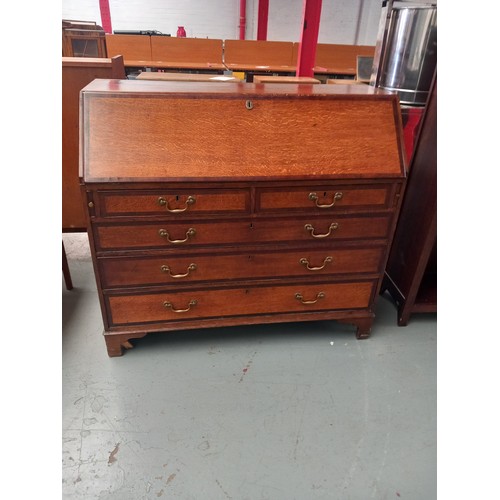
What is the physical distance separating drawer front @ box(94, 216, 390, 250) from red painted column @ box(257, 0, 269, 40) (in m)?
6.84

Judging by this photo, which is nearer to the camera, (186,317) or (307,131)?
(307,131)

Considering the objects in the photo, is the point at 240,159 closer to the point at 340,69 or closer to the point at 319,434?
the point at 319,434

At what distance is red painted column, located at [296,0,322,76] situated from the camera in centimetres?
351

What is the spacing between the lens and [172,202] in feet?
4.78

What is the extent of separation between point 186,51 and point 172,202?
5531 mm

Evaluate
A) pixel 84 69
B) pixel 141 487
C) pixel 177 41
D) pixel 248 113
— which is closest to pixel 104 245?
pixel 248 113

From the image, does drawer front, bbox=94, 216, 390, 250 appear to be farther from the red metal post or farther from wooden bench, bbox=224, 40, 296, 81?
the red metal post

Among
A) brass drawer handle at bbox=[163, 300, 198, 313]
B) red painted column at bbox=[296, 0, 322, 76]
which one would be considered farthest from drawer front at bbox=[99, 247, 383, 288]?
red painted column at bbox=[296, 0, 322, 76]

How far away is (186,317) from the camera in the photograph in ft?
5.80

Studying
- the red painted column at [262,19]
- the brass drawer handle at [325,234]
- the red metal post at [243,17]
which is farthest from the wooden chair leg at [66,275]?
the red metal post at [243,17]

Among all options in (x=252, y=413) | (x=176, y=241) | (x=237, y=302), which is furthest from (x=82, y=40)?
(x=252, y=413)

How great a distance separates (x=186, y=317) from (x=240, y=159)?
0.82 metres

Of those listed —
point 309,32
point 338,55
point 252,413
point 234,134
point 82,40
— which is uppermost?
point 338,55

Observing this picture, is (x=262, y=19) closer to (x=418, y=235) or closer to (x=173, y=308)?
(x=418, y=235)
